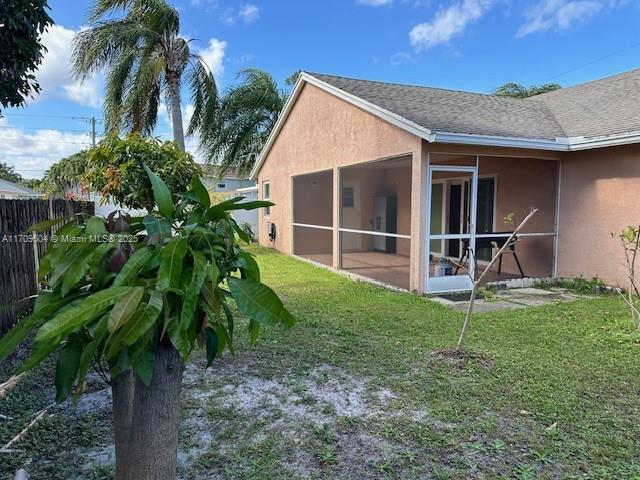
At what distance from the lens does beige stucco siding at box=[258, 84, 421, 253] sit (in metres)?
8.56

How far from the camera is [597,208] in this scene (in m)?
8.05

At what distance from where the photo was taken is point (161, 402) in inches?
60.7

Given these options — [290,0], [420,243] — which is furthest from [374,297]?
[290,0]

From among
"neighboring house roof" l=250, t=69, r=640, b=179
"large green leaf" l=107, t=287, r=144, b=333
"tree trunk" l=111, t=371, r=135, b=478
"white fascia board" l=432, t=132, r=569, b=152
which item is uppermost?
"neighboring house roof" l=250, t=69, r=640, b=179

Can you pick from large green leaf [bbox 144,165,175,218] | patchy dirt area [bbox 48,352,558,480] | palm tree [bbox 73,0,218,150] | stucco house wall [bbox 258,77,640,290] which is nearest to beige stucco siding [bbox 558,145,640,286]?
stucco house wall [bbox 258,77,640,290]

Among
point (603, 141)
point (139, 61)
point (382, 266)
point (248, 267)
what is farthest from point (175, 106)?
point (248, 267)

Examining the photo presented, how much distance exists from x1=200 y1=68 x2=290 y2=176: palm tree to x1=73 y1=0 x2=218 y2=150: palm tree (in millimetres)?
5186

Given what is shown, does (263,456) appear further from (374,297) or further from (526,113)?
(526,113)

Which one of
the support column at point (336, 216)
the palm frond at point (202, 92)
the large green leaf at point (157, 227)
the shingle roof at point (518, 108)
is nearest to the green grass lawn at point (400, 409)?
the large green leaf at point (157, 227)

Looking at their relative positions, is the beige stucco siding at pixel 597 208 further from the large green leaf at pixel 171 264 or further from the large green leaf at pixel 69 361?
the large green leaf at pixel 69 361

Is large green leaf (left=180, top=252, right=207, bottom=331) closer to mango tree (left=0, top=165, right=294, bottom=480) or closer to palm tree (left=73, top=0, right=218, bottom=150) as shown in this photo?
mango tree (left=0, top=165, right=294, bottom=480)

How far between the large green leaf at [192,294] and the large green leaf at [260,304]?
4.2 inches

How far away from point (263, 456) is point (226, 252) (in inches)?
71.3

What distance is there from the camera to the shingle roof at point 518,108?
7891 millimetres
